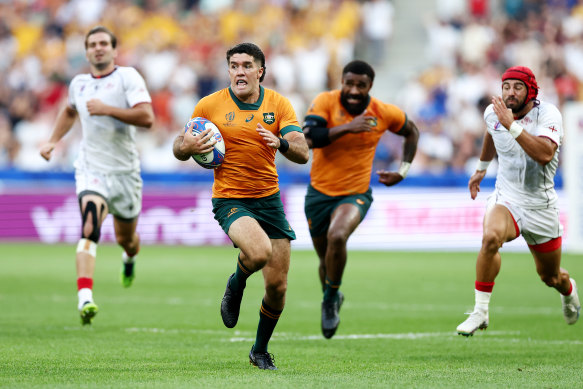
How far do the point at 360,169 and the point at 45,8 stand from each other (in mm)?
21068

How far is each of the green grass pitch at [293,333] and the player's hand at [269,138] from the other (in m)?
1.78

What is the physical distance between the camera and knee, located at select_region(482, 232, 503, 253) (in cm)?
910

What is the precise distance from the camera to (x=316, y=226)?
11.1 meters

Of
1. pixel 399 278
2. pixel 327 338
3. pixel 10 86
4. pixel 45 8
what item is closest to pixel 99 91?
pixel 327 338

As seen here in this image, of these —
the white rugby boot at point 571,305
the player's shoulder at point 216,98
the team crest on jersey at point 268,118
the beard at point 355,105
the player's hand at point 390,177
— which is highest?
the player's shoulder at point 216,98

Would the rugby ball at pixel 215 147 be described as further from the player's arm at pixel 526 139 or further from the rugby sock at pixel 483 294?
the rugby sock at pixel 483 294

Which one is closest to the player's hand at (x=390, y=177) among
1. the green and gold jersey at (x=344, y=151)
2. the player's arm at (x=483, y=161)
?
the green and gold jersey at (x=344, y=151)

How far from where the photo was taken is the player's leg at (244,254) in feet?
25.7

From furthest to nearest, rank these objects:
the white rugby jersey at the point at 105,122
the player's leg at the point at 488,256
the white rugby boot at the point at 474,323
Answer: the white rugby jersey at the point at 105,122 < the player's leg at the point at 488,256 < the white rugby boot at the point at 474,323

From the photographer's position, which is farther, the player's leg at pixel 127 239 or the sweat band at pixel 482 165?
the player's leg at pixel 127 239

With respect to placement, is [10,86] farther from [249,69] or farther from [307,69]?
[249,69]

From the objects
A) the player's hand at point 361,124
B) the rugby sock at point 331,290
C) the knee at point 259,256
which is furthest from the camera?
the player's hand at point 361,124

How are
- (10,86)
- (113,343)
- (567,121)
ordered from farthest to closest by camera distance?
(10,86) < (567,121) < (113,343)

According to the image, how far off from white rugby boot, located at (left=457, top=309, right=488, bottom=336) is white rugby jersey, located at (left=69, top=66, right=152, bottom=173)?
178 inches
